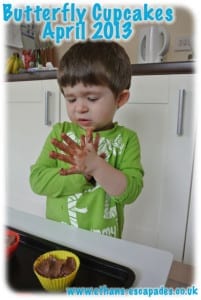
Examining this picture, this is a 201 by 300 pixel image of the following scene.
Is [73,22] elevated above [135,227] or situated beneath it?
elevated above

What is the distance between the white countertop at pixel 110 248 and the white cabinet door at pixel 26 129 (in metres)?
0.70

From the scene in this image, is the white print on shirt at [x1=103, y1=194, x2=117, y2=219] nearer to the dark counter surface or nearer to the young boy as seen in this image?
the young boy

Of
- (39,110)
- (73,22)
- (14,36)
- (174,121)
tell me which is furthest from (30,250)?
(14,36)

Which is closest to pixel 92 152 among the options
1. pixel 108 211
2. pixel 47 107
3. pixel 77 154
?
pixel 77 154

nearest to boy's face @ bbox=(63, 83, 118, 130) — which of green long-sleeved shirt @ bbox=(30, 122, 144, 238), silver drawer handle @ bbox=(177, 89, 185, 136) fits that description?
green long-sleeved shirt @ bbox=(30, 122, 144, 238)

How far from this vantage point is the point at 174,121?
0.82 meters

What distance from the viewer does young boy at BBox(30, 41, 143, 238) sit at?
0.40 m

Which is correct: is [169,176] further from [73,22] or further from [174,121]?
[73,22]

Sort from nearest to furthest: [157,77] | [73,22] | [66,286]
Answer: [66,286] → [73,22] → [157,77]

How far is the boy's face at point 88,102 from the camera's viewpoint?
461 millimetres

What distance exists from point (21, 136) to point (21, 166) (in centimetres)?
15

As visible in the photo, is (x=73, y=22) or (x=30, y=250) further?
(x=73, y=22)

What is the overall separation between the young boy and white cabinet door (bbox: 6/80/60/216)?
1.62ft

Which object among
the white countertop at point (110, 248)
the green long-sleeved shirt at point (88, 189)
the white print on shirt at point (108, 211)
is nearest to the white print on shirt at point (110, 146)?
the green long-sleeved shirt at point (88, 189)
